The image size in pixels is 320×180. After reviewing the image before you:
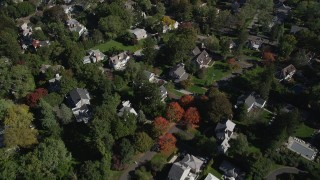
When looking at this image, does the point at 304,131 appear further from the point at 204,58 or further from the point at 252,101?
the point at 204,58

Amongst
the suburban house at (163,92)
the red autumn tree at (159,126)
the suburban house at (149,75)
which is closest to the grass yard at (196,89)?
the suburban house at (163,92)

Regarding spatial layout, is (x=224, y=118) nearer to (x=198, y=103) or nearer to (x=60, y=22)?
(x=198, y=103)

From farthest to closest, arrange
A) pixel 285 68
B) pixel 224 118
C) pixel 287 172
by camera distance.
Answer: pixel 285 68 < pixel 224 118 < pixel 287 172

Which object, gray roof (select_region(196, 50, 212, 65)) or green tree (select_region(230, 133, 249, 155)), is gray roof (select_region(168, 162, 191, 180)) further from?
gray roof (select_region(196, 50, 212, 65))

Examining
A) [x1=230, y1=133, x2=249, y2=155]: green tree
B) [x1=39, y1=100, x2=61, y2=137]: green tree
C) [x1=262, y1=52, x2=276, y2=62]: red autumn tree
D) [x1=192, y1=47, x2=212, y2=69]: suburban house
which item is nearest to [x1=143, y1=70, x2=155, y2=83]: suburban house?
[x1=192, y1=47, x2=212, y2=69]: suburban house

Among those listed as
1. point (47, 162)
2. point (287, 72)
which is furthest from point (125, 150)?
point (287, 72)

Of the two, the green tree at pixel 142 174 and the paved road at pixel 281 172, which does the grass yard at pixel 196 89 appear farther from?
the green tree at pixel 142 174

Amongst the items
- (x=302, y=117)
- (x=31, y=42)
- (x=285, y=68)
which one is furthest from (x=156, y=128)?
(x=31, y=42)
